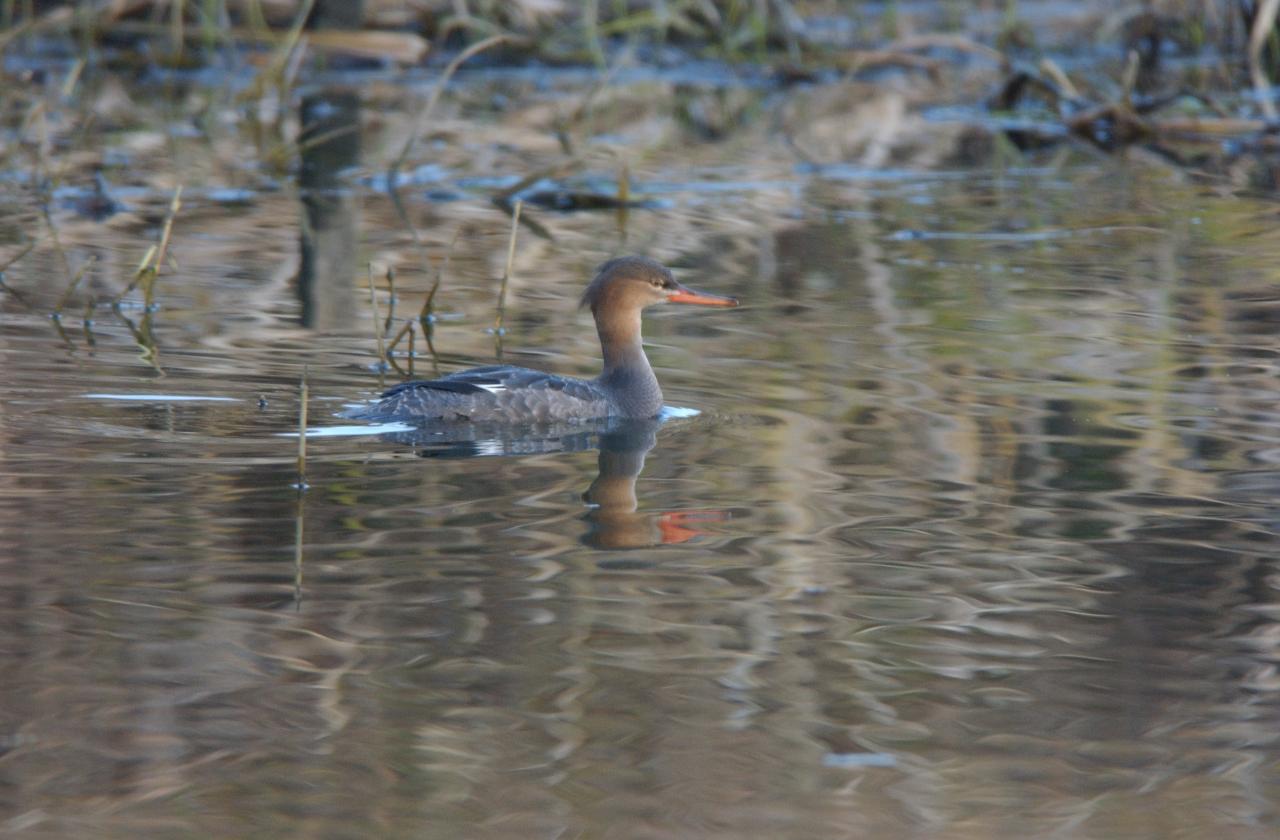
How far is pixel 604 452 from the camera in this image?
6934 mm

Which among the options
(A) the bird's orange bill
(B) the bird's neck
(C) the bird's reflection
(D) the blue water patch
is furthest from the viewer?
(A) the bird's orange bill

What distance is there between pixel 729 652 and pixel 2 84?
11.9 metres

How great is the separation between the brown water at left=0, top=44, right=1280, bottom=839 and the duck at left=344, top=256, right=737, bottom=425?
0.21 meters

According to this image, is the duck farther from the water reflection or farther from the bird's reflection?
the water reflection

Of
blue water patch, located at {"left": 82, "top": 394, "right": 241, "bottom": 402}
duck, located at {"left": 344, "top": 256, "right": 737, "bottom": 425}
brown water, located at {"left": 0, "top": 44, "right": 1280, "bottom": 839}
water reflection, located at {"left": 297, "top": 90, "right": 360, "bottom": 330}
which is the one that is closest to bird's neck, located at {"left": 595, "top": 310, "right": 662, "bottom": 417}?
duck, located at {"left": 344, "top": 256, "right": 737, "bottom": 425}

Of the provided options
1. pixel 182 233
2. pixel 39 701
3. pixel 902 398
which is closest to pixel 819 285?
pixel 902 398

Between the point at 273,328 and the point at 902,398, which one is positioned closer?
the point at 902,398

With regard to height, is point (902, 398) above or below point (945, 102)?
below

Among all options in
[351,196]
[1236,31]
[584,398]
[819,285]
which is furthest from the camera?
[1236,31]

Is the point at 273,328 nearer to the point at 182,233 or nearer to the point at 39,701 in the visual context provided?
the point at 182,233

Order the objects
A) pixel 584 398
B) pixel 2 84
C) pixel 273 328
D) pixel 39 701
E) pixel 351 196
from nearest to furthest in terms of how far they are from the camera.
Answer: pixel 39 701, pixel 584 398, pixel 273 328, pixel 351 196, pixel 2 84

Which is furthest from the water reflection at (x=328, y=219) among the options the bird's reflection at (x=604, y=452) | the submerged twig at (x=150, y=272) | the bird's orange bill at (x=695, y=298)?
the bird's reflection at (x=604, y=452)

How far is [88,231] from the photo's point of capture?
11000 mm

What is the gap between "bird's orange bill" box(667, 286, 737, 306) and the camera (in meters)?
7.81
